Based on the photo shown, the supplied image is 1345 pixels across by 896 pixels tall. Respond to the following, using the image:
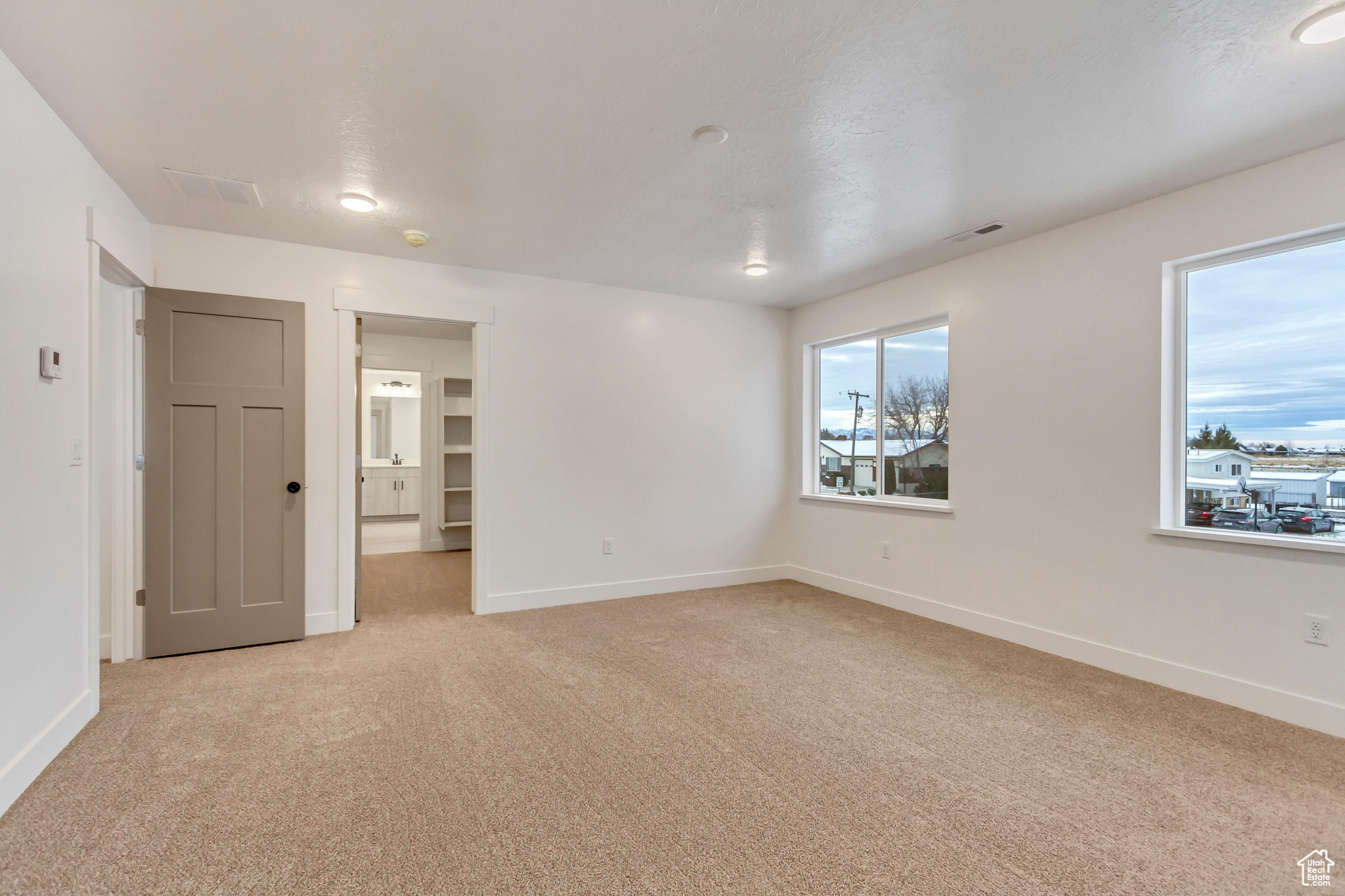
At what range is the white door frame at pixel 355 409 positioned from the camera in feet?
12.7

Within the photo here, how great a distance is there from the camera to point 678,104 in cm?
228

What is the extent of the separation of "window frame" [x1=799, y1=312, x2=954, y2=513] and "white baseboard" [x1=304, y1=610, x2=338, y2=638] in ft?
11.7

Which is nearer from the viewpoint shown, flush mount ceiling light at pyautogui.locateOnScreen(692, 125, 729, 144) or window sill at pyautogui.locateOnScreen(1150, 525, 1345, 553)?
flush mount ceiling light at pyautogui.locateOnScreen(692, 125, 729, 144)

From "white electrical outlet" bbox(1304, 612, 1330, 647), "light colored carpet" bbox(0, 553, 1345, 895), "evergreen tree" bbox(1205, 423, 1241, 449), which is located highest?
"evergreen tree" bbox(1205, 423, 1241, 449)

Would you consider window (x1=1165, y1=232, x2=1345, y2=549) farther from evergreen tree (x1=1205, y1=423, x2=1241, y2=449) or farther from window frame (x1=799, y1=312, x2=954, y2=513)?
window frame (x1=799, y1=312, x2=954, y2=513)

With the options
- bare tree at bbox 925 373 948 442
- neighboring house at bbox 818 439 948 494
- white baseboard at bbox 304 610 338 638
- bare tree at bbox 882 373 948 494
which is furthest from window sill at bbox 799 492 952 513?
white baseboard at bbox 304 610 338 638

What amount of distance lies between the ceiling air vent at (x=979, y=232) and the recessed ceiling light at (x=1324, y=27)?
151cm

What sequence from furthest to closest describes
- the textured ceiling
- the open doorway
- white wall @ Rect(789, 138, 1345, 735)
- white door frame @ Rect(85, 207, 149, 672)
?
the open doorway → white door frame @ Rect(85, 207, 149, 672) → white wall @ Rect(789, 138, 1345, 735) → the textured ceiling

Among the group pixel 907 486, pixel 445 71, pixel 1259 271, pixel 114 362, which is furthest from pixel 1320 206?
pixel 114 362

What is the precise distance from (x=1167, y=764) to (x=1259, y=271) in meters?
2.19

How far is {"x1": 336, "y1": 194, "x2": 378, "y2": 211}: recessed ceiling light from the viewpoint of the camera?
306 centimetres

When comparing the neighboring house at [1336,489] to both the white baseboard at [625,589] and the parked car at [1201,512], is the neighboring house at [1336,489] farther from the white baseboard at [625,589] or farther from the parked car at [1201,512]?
the white baseboard at [625,589]

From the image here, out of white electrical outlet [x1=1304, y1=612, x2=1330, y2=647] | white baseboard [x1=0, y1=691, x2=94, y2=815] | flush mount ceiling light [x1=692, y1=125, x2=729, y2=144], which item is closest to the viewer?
white baseboard [x1=0, y1=691, x2=94, y2=815]

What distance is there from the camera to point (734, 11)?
1804 mm
